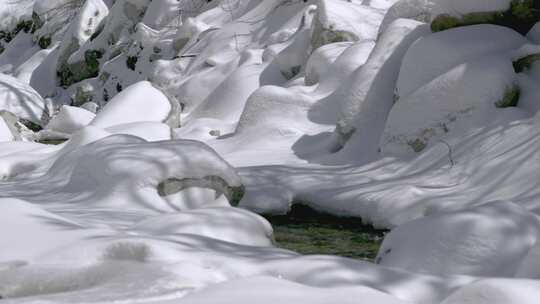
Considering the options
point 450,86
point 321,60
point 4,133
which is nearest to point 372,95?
point 450,86

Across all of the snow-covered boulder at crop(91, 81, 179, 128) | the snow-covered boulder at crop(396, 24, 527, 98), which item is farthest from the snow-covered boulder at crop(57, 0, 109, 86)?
the snow-covered boulder at crop(396, 24, 527, 98)

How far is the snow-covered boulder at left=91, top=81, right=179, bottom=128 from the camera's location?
934cm

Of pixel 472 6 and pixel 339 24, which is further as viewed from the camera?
pixel 339 24

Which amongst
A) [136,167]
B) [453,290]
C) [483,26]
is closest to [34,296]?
[453,290]

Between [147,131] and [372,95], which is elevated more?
[372,95]

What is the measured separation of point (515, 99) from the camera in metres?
5.71

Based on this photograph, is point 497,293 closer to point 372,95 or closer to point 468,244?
point 468,244

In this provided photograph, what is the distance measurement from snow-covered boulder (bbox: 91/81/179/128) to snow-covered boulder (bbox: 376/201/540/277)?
640cm

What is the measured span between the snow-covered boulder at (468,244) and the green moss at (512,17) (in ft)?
11.1

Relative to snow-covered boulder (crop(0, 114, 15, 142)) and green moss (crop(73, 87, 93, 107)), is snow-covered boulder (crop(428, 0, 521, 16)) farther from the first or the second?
green moss (crop(73, 87, 93, 107))

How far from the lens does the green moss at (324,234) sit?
4.60m

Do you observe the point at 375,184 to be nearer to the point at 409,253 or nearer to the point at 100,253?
the point at 409,253

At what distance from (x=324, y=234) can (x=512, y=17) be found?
270 centimetres

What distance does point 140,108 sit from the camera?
9.77 metres
